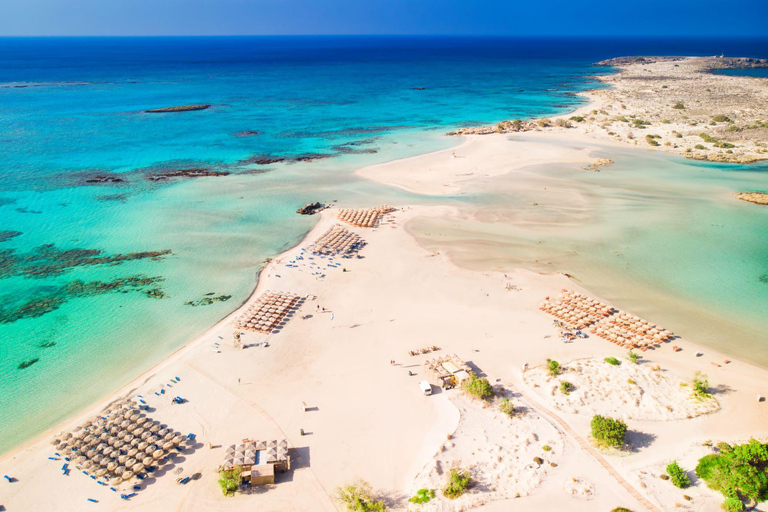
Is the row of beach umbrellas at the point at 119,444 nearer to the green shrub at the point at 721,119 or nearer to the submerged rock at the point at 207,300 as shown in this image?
the submerged rock at the point at 207,300

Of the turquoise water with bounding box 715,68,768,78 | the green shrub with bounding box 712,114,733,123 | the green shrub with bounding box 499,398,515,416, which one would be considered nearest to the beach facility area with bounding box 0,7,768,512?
the green shrub with bounding box 499,398,515,416

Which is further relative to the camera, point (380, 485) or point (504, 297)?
point (504, 297)

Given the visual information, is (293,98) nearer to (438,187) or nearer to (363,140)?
(363,140)

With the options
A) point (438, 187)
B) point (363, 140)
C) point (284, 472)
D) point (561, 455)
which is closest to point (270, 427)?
point (284, 472)

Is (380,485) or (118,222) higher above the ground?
Result: (118,222)

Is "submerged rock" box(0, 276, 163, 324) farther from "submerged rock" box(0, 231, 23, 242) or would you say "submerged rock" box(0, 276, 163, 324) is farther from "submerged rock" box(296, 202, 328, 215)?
"submerged rock" box(296, 202, 328, 215)

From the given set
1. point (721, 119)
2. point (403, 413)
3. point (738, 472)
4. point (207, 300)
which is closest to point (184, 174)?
point (207, 300)

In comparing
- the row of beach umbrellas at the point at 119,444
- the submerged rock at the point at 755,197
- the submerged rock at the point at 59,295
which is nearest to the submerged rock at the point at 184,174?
the submerged rock at the point at 59,295
